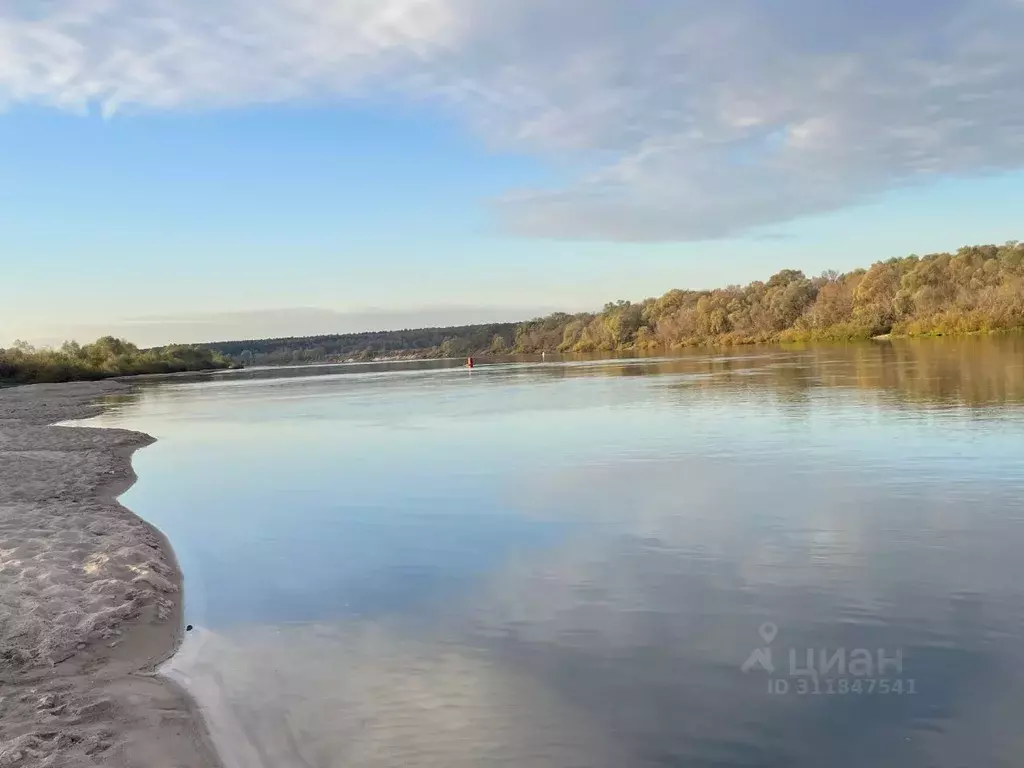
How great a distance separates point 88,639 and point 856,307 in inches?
4817

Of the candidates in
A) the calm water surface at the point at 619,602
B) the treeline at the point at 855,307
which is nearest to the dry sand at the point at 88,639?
the calm water surface at the point at 619,602

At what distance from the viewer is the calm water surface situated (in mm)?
5906

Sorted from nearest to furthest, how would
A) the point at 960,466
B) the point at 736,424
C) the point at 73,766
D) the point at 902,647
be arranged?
the point at 73,766, the point at 902,647, the point at 960,466, the point at 736,424

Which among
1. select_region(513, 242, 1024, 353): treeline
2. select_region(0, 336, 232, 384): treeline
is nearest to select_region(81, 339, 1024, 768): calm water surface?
select_region(513, 242, 1024, 353): treeline

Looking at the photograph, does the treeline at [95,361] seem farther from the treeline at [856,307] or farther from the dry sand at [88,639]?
the dry sand at [88,639]

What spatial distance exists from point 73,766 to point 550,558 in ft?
21.5

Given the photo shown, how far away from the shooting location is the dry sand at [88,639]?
223 inches

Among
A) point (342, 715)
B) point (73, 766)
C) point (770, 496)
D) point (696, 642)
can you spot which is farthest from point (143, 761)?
point (770, 496)

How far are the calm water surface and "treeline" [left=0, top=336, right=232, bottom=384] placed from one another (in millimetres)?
101947

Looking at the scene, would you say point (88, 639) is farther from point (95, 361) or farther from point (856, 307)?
point (95, 361)

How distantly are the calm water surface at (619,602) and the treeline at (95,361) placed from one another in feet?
334

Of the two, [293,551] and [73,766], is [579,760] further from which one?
[293,551]

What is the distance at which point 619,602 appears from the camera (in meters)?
8.74

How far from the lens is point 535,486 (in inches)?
636
